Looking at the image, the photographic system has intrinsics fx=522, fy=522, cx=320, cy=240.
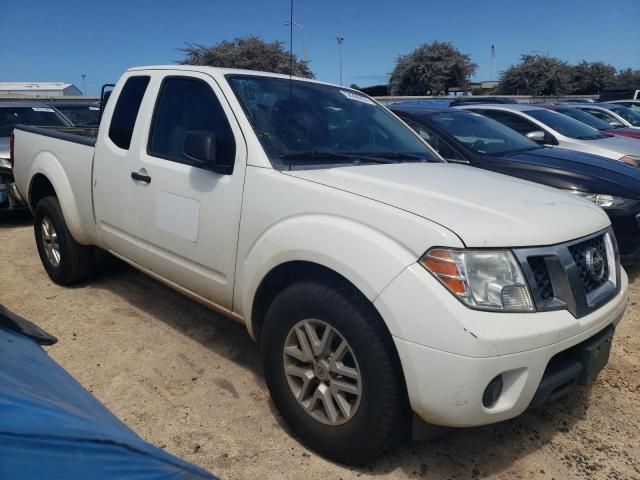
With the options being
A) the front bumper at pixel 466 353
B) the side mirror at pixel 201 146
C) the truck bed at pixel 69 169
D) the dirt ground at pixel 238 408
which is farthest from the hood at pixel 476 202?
the truck bed at pixel 69 169

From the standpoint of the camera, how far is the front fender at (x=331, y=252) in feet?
6.77

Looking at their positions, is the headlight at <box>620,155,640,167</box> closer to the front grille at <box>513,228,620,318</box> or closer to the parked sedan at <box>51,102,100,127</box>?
the front grille at <box>513,228,620,318</box>

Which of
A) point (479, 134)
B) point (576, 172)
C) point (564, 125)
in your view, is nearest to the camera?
point (576, 172)

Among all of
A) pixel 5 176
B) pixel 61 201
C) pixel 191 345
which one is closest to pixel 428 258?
pixel 191 345

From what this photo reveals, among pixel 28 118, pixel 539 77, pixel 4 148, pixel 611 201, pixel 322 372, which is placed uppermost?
pixel 539 77

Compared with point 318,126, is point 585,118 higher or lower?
higher

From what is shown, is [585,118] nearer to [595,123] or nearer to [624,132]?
[595,123]

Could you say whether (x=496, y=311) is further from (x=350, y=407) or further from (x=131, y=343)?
(x=131, y=343)

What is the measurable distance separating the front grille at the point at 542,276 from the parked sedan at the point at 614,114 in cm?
1238

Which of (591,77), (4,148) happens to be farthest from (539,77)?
(4,148)

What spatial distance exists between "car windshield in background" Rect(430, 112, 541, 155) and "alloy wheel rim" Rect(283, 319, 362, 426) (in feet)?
11.9

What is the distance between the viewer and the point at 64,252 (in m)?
4.38

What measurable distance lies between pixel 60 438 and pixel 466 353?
1336 millimetres

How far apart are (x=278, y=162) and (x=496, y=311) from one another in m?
1.34
